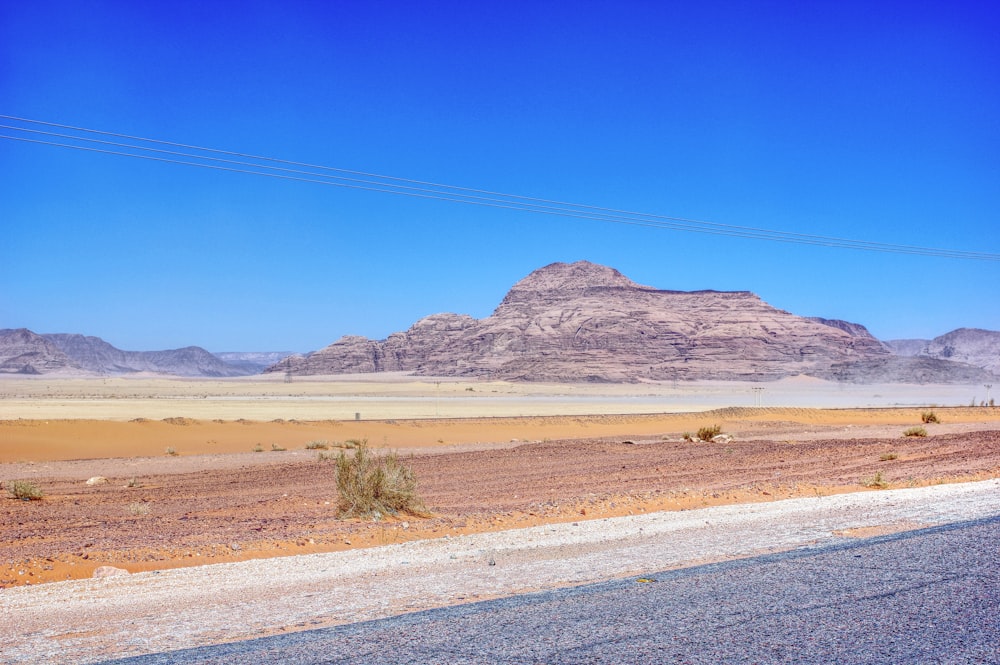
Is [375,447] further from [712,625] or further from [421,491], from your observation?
[712,625]

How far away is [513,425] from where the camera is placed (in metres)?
47.9

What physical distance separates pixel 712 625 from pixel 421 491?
14.1 m

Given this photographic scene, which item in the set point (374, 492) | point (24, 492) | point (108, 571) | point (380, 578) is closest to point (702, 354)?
point (24, 492)

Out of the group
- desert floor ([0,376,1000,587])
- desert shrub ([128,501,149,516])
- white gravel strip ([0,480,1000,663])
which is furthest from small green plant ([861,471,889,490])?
desert shrub ([128,501,149,516])

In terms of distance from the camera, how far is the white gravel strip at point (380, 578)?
7262 mm

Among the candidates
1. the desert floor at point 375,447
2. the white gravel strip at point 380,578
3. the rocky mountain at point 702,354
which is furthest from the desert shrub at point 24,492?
the rocky mountain at point 702,354

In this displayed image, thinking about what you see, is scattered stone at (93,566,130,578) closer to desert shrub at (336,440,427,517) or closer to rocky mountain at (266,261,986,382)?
desert shrub at (336,440,427,517)

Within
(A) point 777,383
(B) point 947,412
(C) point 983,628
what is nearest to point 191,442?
(C) point 983,628

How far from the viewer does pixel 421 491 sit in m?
20.3

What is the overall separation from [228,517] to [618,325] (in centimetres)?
18045

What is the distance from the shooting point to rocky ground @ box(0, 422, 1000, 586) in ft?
41.1

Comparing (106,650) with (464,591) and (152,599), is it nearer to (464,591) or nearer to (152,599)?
(152,599)

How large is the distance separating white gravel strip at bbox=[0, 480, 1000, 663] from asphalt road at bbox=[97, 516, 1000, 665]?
77 cm

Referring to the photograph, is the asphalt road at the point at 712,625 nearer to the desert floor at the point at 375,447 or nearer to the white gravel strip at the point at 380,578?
the white gravel strip at the point at 380,578
